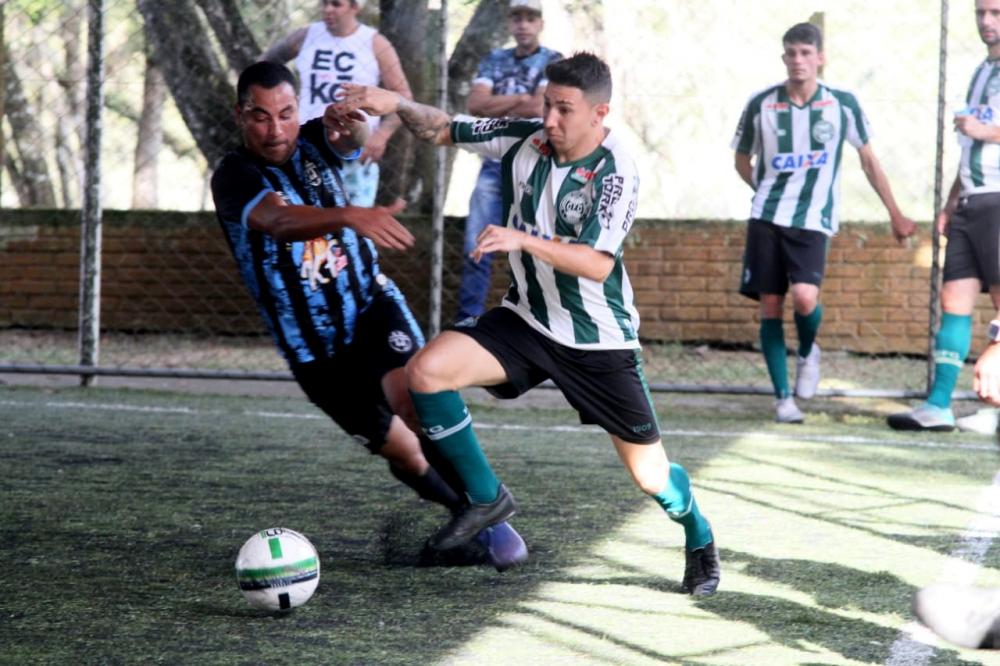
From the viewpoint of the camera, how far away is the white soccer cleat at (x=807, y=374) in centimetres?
869

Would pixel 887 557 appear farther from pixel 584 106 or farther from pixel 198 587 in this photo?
pixel 198 587

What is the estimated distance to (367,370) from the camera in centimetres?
508

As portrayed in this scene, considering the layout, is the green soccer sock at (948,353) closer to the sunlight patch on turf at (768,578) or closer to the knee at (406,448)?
the sunlight patch on turf at (768,578)

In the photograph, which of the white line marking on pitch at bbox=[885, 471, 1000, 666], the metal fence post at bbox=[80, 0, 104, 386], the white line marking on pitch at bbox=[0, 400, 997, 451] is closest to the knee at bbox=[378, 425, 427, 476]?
the white line marking on pitch at bbox=[885, 471, 1000, 666]

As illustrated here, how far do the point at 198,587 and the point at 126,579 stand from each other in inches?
9.5

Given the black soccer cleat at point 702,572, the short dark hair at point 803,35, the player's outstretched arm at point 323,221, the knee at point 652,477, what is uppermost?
the short dark hair at point 803,35

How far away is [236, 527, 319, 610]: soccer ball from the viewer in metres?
4.04

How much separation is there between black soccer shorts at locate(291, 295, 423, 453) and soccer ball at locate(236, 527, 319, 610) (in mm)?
959

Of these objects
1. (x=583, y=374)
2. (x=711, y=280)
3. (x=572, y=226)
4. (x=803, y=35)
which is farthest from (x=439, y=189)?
(x=583, y=374)

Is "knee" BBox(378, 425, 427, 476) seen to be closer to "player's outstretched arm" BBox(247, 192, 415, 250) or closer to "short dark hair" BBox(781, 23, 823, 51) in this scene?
"player's outstretched arm" BBox(247, 192, 415, 250)

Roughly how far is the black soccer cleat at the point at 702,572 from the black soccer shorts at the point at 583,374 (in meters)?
0.37

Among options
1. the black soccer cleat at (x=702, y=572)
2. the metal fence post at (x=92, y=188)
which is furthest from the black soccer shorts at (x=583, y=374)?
the metal fence post at (x=92, y=188)

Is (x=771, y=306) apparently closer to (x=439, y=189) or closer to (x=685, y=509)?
(x=439, y=189)

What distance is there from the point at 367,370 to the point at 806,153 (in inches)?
164
